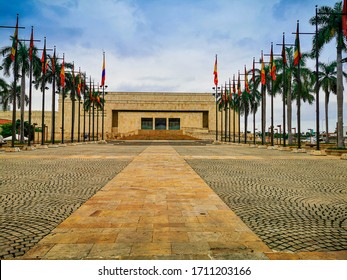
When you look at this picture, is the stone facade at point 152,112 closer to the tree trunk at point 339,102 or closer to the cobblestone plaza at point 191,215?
the tree trunk at point 339,102

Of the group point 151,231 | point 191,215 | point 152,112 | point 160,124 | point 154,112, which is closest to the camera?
point 151,231

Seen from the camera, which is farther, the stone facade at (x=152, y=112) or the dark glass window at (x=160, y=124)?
the dark glass window at (x=160, y=124)

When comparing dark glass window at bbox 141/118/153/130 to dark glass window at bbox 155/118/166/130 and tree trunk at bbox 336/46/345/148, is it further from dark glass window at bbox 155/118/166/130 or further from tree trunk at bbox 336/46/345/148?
tree trunk at bbox 336/46/345/148

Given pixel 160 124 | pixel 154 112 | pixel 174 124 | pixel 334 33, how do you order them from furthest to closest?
pixel 160 124 < pixel 174 124 < pixel 154 112 < pixel 334 33

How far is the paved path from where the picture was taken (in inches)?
133

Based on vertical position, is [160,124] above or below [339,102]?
above

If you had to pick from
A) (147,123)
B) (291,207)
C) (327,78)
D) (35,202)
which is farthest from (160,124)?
(291,207)

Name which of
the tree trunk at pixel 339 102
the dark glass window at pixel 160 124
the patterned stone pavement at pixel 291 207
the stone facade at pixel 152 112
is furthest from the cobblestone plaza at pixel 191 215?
the dark glass window at pixel 160 124

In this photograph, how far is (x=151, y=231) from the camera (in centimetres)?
414

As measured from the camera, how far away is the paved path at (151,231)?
339 centimetres

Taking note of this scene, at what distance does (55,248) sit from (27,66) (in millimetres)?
37092

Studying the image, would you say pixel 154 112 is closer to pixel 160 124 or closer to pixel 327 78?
pixel 160 124

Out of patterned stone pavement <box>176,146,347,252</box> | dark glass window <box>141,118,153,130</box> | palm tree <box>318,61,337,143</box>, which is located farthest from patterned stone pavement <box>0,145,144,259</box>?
dark glass window <box>141,118,153,130</box>

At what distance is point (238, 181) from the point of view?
8977 mm
